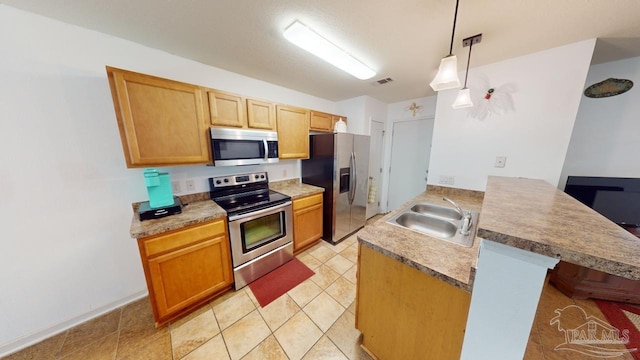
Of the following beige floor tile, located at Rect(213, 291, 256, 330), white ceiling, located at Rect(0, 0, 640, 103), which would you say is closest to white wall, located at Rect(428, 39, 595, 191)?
white ceiling, located at Rect(0, 0, 640, 103)

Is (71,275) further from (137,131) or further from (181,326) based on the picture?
(137,131)

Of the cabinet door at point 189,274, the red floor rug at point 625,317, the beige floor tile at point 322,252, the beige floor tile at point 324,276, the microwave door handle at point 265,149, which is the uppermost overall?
the microwave door handle at point 265,149

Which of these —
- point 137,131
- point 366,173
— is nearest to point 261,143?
point 137,131

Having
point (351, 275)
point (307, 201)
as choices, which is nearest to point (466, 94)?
point (307, 201)

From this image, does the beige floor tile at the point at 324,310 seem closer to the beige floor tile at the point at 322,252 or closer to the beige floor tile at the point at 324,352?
the beige floor tile at the point at 324,352

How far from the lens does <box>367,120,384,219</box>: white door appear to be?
3291 mm

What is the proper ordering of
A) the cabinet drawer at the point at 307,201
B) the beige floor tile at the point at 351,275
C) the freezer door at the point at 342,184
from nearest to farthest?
the beige floor tile at the point at 351,275
the cabinet drawer at the point at 307,201
the freezer door at the point at 342,184

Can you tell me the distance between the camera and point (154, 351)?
1.35 meters

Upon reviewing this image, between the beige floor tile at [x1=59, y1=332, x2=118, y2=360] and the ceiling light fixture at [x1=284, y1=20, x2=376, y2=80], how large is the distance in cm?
276

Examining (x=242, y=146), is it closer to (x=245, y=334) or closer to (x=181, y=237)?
(x=181, y=237)

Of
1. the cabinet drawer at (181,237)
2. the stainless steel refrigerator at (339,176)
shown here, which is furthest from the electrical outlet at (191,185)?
the stainless steel refrigerator at (339,176)

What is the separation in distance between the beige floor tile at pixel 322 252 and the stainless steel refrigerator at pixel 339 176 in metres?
0.16

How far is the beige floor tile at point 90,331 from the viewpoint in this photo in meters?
1.39

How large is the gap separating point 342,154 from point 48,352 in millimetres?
3110
